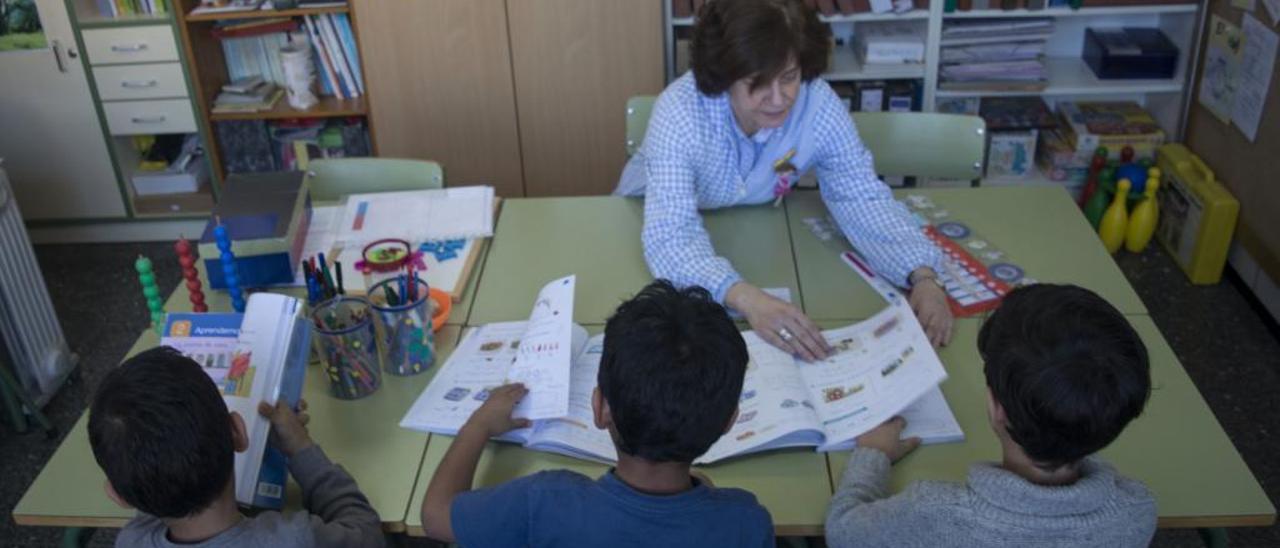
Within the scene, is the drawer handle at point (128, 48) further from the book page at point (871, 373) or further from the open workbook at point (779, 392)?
the book page at point (871, 373)

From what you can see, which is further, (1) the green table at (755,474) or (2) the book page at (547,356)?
(2) the book page at (547,356)

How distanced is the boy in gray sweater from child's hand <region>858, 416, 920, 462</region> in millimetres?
214

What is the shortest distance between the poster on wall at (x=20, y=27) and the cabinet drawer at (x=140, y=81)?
0.63 feet

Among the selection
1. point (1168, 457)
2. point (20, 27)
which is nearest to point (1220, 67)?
point (1168, 457)

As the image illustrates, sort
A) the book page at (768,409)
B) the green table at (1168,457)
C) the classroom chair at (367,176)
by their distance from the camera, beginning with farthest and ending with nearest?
the classroom chair at (367,176) < the book page at (768,409) < the green table at (1168,457)

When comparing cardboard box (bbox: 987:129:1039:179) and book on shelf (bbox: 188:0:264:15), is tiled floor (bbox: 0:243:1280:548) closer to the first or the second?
cardboard box (bbox: 987:129:1039:179)

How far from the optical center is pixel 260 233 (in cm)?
200

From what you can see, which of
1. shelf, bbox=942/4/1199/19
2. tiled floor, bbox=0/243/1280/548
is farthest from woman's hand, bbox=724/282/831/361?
shelf, bbox=942/4/1199/19

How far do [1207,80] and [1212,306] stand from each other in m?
0.75

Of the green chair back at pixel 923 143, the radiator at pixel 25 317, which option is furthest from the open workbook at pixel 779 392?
the radiator at pixel 25 317

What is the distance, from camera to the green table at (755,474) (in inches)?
56.3

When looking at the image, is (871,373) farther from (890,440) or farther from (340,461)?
(340,461)

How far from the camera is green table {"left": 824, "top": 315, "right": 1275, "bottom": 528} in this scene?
1.41 metres

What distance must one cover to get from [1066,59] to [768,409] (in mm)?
2638
